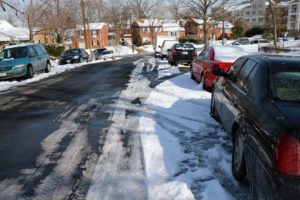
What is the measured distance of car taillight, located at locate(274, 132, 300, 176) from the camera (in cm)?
234

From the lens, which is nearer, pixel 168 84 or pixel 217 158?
pixel 217 158

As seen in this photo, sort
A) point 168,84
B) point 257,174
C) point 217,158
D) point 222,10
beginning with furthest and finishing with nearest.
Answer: point 222,10 < point 168,84 < point 217,158 < point 257,174

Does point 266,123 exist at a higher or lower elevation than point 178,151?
higher

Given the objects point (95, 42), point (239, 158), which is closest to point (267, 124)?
point (239, 158)

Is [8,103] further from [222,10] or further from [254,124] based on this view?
[222,10]

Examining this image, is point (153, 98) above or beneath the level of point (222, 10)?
beneath

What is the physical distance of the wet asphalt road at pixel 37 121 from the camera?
13.8 feet

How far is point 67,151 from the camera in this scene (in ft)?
15.8

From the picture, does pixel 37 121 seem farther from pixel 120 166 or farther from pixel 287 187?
pixel 287 187

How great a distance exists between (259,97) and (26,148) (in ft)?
13.0

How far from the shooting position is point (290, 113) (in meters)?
2.69

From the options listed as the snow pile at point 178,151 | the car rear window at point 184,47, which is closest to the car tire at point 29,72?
the snow pile at point 178,151

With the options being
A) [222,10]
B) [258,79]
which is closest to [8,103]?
[258,79]

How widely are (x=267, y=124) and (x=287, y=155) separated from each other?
43 centimetres
